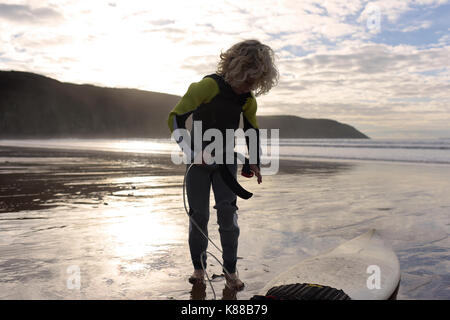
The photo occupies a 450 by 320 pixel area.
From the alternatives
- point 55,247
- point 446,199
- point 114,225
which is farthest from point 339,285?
point 446,199

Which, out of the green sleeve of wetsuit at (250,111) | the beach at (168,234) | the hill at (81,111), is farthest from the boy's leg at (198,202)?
the hill at (81,111)

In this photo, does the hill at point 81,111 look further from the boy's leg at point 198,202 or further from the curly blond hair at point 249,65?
the curly blond hair at point 249,65

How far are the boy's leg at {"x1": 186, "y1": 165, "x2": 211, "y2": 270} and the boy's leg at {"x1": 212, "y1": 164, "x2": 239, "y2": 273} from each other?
86mm

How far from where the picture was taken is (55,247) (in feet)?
13.1

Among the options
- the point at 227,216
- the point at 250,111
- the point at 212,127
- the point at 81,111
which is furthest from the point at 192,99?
the point at 81,111

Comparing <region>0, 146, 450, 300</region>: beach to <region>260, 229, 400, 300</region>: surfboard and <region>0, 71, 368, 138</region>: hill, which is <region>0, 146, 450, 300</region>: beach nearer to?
<region>260, 229, 400, 300</region>: surfboard

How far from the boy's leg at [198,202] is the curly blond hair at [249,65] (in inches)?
30.7

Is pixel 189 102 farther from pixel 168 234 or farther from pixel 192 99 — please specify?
pixel 168 234

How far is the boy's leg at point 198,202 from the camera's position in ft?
10.6

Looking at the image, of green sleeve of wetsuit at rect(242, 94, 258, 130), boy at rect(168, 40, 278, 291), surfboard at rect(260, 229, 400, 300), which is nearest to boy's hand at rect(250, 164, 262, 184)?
boy at rect(168, 40, 278, 291)

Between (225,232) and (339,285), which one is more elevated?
(225,232)

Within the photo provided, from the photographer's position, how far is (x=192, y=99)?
3018mm
